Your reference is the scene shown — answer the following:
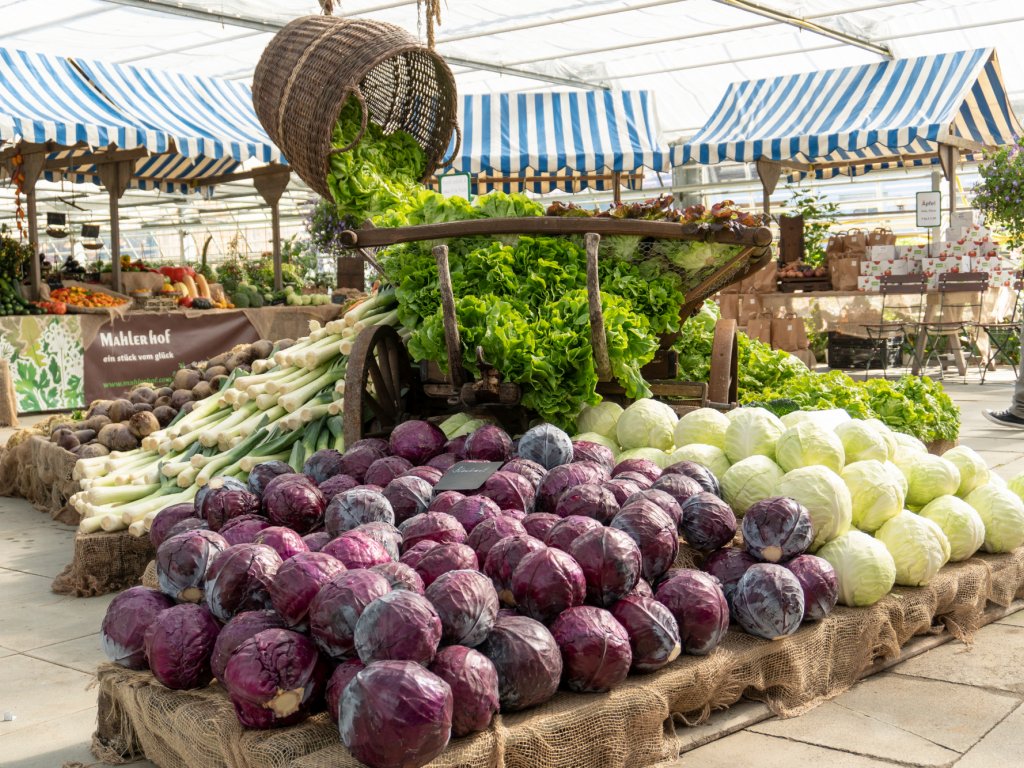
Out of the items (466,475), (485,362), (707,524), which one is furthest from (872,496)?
(485,362)

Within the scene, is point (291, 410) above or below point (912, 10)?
below

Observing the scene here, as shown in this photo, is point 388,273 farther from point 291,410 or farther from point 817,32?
point 817,32

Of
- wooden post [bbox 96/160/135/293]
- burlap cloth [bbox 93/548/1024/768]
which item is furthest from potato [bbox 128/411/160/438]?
wooden post [bbox 96/160/135/293]

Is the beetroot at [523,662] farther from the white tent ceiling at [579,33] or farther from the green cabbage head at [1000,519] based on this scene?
the white tent ceiling at [579,33]

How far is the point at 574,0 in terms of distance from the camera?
492 inches

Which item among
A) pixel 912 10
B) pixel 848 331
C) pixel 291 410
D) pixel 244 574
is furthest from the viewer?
pixel 912 10

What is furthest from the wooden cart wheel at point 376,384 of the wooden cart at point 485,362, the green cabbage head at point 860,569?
the green cabbage head at point 860,569

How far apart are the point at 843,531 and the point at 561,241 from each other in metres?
1.55

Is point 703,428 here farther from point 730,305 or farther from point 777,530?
point 730,305

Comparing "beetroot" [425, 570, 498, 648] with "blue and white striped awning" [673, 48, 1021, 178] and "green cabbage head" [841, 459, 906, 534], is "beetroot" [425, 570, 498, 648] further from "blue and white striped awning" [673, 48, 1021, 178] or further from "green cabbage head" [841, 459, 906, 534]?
"blue and white striped awning" [673, 48, 1021, 178]

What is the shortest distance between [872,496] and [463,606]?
1.45 meters

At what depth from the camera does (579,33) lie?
13.9m

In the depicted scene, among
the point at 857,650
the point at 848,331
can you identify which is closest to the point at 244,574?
the point at 857,650

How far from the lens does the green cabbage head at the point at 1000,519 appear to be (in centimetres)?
306
